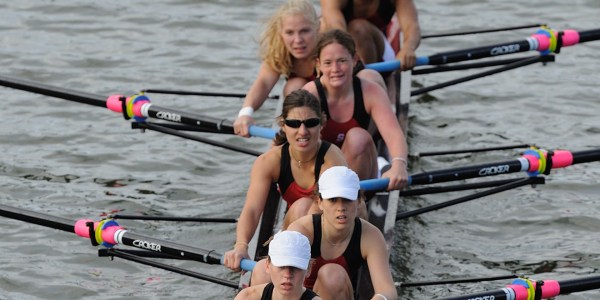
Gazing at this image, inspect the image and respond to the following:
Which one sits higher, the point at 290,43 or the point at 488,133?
the point at 290,43

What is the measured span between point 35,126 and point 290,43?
380 cm

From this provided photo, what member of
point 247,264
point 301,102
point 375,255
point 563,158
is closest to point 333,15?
point 563,158

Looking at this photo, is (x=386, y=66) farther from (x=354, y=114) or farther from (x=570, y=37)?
(x=570, y=37)

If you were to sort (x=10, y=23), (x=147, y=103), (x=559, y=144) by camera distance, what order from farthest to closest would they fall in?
(x=10, y=23)
(x=559, y=144)
(x=147, y=103)

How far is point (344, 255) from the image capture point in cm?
689

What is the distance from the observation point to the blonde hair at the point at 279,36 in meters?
8.66

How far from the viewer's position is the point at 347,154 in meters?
8.12

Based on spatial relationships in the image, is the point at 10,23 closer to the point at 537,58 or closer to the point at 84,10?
the point at 84,10

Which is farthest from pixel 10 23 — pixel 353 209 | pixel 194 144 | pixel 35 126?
pixel 353 209

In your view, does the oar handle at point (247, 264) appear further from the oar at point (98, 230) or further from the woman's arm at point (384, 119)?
the woman's arm at point (384, 119)

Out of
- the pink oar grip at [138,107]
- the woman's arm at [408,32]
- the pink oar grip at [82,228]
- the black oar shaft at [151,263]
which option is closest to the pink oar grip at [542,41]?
the woman's arm at [408,32]

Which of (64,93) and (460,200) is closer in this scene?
(460,200)

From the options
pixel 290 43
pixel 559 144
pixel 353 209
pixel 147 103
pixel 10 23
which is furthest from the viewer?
pixel 10 23

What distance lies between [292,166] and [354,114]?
0.84 meters
